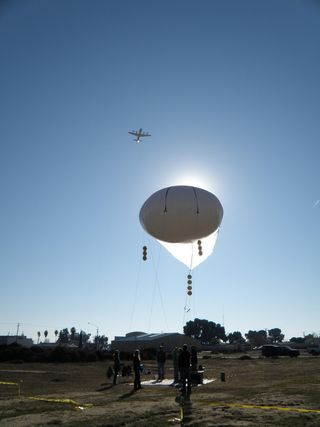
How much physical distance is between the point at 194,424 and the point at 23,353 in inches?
1723

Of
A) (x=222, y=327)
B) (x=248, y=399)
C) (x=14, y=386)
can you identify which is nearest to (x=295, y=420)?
(x=248, y=399)

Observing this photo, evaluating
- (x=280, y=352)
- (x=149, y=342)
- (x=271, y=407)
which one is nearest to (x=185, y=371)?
(x=271, y=407)

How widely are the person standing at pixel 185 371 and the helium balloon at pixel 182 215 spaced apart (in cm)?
516

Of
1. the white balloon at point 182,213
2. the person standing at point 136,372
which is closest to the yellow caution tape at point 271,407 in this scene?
the person standing at point 136,372

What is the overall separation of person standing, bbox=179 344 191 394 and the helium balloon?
516cm

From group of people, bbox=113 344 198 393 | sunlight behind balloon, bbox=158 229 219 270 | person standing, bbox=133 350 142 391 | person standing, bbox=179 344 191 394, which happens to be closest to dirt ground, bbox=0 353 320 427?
person standing, bbox=179 344 191 394

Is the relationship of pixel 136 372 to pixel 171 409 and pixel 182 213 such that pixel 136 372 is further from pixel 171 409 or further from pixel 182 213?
pixel 182 213

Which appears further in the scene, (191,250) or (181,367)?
(191,250)

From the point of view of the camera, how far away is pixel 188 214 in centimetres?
1931

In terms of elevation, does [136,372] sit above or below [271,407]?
above

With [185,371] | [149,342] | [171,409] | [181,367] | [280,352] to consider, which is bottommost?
[171,409]

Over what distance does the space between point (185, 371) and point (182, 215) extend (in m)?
6.65

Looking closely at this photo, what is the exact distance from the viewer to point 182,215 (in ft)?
63.4

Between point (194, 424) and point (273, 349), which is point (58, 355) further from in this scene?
point (194, 424)
